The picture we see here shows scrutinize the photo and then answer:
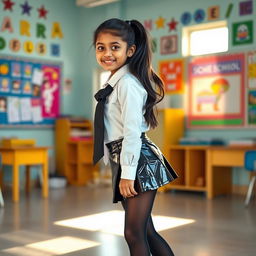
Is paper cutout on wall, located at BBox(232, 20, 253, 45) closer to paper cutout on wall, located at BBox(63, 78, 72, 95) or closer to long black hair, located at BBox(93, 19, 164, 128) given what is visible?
paper cutout on wall, located at BBox(63, 78, 72, 95)

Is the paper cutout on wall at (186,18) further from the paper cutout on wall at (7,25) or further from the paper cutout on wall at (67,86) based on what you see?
the paper cutout on wall at (7,25)

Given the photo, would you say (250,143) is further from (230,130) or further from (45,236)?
(45,236)

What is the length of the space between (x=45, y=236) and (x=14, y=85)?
3674mm

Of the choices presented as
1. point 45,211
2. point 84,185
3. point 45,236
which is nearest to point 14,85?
point 84,185

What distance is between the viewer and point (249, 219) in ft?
13.5

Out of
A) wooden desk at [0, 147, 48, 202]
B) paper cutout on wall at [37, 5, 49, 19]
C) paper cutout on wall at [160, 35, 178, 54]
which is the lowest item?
wooden desk at [0, 147, 48, 202]

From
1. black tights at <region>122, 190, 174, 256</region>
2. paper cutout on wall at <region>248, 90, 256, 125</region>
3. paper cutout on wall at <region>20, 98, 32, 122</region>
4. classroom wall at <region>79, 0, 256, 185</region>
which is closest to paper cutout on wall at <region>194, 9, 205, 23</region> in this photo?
classroom wall at <region>79, 0, 256, 185</region>

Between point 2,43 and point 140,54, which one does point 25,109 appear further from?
point 140,54

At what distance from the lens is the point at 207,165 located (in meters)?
5.48

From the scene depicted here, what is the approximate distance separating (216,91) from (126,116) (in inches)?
179

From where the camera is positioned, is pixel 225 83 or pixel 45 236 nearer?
pixel 45 236

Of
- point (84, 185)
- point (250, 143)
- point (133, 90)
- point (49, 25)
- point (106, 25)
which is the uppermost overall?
point (49, 25)

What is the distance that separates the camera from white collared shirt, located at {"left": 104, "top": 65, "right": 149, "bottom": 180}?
5.38 feet

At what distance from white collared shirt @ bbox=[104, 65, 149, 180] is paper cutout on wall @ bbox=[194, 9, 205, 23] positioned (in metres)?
4.66
